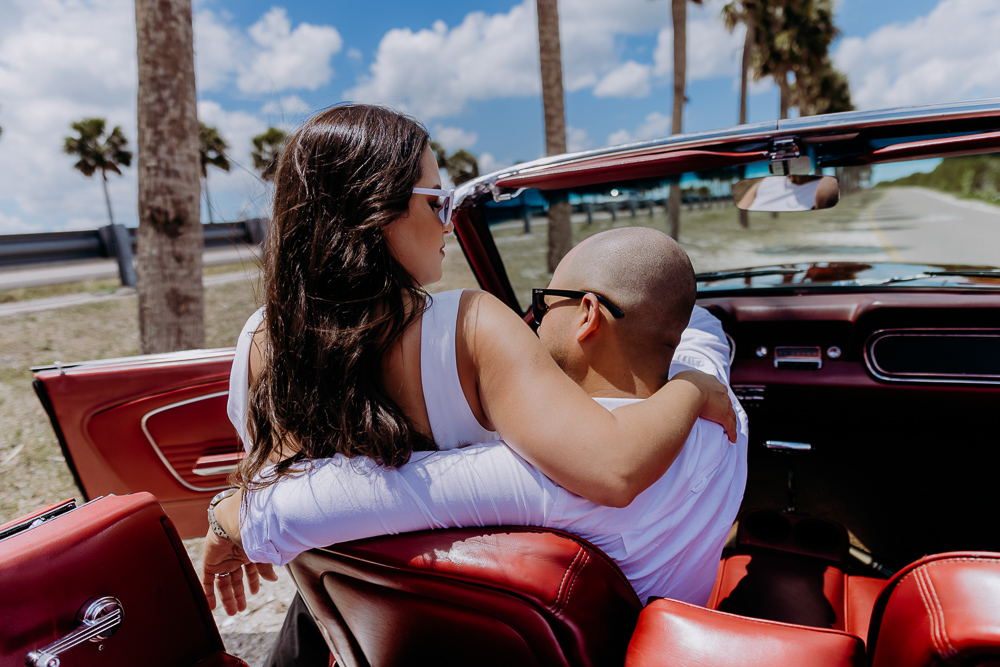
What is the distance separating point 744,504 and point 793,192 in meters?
2.26

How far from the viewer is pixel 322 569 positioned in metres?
1.29

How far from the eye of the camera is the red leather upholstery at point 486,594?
1.08m

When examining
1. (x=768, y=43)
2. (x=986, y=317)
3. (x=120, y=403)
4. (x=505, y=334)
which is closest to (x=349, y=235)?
(x=505, y=334)

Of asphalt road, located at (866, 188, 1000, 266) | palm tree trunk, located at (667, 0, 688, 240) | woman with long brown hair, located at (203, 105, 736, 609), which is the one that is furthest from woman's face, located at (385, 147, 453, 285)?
palm tree trunk, located at (667, 0, 688, 240)

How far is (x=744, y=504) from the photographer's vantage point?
3.47m

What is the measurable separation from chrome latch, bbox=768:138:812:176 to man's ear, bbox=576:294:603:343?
875mm

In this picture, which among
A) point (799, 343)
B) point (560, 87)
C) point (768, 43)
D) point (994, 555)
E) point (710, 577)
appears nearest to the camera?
point (994, 555)

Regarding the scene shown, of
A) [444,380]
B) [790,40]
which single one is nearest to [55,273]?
[444,380]

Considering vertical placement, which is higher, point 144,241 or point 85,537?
point 144,241

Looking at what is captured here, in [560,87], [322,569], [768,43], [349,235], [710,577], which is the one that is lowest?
[710,577]

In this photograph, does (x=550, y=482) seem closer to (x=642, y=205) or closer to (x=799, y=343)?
(x=799, y=343)

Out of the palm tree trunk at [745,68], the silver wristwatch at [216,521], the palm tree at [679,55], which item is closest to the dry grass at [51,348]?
the silver wristwatch at [216,521]

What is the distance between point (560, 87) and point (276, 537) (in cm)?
754

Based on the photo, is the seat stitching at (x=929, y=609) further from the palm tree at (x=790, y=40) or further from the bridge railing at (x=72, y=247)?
the palm tree at (x=790, y=40)
